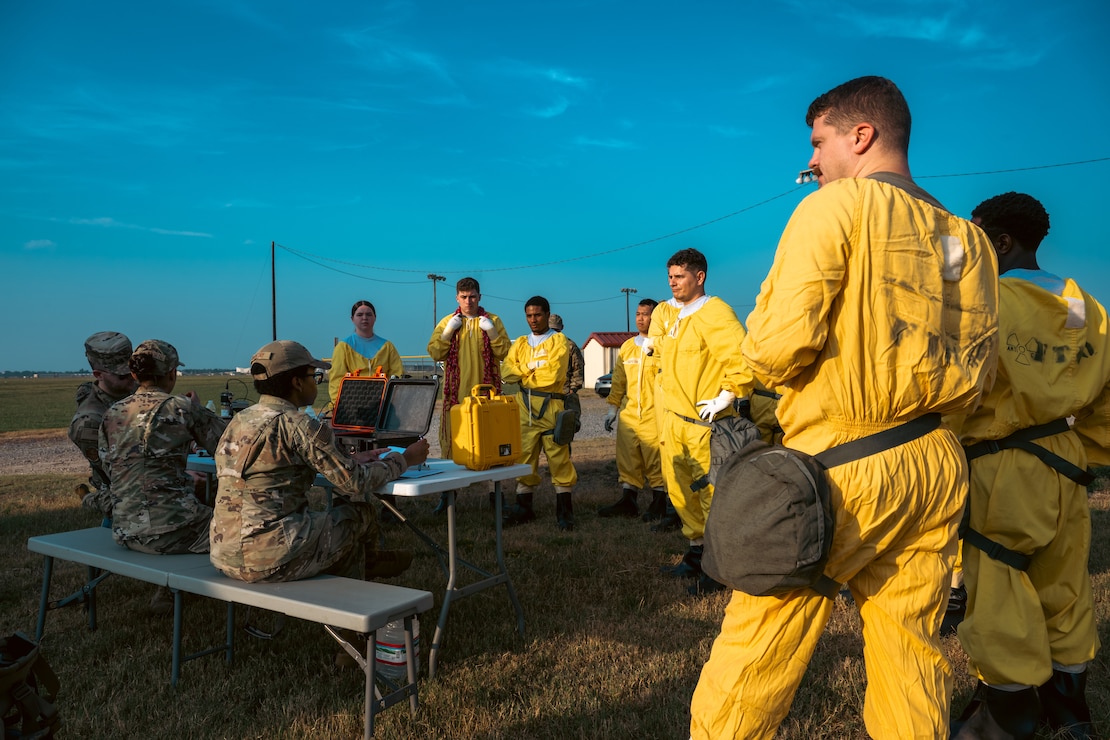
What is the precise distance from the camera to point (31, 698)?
2.13 metres

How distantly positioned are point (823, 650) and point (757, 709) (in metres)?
2.07

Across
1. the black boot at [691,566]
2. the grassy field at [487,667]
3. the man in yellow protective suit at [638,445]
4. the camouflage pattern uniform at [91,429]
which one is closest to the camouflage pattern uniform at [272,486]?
the grassy field at [487,667]

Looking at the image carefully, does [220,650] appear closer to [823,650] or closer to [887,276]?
[823,650]

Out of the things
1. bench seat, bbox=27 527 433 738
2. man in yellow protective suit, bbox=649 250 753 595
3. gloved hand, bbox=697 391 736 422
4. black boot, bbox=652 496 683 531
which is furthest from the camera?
black boot, bbox=652 496 683 531

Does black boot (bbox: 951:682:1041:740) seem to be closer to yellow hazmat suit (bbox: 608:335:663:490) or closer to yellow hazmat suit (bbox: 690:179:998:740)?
yellow hazmat suit (bbox: 690:179:998:740)

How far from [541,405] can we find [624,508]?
1.42 metres

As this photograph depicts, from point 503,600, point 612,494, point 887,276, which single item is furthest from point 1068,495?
point 612,494

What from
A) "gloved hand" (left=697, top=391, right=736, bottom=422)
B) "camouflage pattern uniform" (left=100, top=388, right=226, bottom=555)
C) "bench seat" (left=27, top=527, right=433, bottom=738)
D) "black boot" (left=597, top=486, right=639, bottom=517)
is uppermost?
"gloved hand" (left=697, top=391, right=736, bottom=422)

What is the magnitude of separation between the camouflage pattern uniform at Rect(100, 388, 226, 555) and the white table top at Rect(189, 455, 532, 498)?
0.77m

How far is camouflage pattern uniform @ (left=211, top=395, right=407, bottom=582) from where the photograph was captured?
10.6ft

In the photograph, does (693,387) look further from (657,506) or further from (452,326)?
(452,326)

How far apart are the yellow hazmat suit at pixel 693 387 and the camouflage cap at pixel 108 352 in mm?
3701

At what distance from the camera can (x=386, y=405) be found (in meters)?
4.48

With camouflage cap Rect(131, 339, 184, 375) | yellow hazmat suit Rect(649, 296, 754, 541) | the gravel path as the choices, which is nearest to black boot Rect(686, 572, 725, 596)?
yellow hazmat suit Rect(649, 296, 754, 541)
